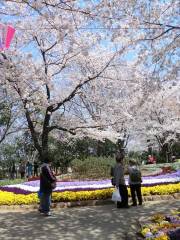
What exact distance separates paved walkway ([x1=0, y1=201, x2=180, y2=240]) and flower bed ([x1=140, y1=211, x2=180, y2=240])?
38 centimetres

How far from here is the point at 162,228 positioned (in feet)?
25.7

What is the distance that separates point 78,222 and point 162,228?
2411 mm

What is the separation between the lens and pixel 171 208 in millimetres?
10672

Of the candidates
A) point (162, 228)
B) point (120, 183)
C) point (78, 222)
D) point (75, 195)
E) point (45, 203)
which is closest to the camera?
point (162, 228)

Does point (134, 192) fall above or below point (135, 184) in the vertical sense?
below

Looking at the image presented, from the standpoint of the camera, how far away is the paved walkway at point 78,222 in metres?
8.45

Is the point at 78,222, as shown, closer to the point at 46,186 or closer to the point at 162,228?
the point at 46,186

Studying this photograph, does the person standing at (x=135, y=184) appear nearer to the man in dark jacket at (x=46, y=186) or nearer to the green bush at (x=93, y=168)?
the man in dark jacket at (x=46, y=186)

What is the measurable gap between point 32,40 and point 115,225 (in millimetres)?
11613

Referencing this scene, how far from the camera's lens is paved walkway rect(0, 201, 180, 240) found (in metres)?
8.45

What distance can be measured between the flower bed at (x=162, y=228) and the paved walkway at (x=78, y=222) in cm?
38

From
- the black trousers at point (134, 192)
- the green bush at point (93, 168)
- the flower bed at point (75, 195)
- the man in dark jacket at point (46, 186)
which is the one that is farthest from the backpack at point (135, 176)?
the green bush at point (93, 168)

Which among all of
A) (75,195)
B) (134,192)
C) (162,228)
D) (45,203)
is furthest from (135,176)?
(162,228)

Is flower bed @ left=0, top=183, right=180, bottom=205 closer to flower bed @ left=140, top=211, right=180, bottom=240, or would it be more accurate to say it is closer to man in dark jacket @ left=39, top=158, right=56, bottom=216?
man in dark jacket @ left=39, top=158, right=56, bottom=216
